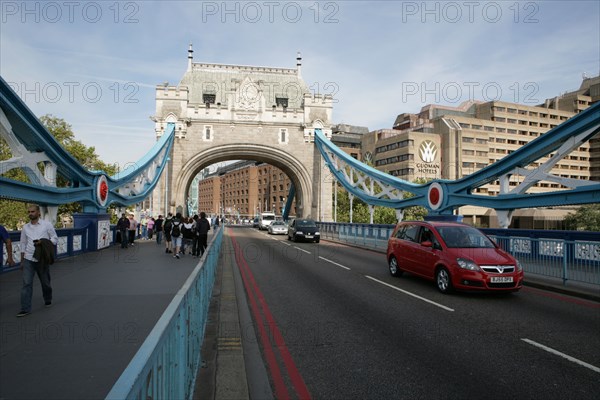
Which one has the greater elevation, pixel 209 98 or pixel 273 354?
pixel 209 98

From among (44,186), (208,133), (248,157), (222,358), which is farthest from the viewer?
(248,157)

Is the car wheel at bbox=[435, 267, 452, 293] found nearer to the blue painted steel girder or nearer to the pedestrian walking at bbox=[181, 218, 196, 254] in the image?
the pedestrian walking at bbox=[181, 218, 196, 254]

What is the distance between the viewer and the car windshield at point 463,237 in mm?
9578

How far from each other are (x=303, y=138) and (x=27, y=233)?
3692 centimetres

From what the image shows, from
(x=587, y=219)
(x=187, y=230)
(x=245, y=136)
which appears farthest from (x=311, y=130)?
(x=587, y=219)

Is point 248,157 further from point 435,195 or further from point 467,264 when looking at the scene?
point 467,264

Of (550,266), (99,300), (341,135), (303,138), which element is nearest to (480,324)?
(550,266)

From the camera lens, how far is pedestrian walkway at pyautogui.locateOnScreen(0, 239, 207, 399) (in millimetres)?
3967

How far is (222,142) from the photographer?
41.6 m

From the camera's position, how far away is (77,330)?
5684 mm

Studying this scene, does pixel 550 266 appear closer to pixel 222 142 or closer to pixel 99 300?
pixel 99 300

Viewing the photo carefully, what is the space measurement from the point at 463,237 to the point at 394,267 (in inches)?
90.3

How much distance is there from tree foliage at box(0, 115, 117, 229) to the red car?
95.7ft

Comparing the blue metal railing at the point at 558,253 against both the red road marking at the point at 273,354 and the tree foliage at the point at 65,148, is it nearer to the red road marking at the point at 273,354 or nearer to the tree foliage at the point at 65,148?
the red road marking at the point at 273,354
